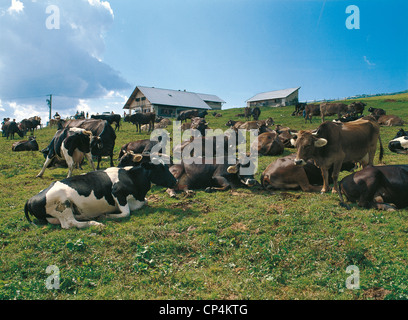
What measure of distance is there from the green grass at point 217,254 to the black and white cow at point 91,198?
309mm

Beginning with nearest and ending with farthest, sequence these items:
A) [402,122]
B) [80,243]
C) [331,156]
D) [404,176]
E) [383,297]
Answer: [383,297], [80,243], [404,176], [331,156], [402,122]

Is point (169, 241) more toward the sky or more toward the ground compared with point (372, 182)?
more toward the ground

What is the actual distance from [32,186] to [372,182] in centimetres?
1084

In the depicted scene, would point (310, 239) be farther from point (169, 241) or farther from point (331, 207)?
point (169, 241)

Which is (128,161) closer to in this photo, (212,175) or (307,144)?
(212,175)

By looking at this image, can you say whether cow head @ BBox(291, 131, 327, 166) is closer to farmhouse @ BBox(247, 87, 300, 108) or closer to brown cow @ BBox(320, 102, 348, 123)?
brown cow @ BBox(320, 102, 348, 123)

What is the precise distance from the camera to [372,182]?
6.69 m

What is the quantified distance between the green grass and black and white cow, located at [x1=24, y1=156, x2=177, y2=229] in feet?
1.01

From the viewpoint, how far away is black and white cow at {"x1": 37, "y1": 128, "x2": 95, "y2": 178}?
11056 mm

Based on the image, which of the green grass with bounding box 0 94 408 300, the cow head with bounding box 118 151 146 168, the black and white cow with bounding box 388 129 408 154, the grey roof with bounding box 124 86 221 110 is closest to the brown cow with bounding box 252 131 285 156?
the black and white cow with bounding box 388 129 408 154

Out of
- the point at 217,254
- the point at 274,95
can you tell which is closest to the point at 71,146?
the point at 217,254
